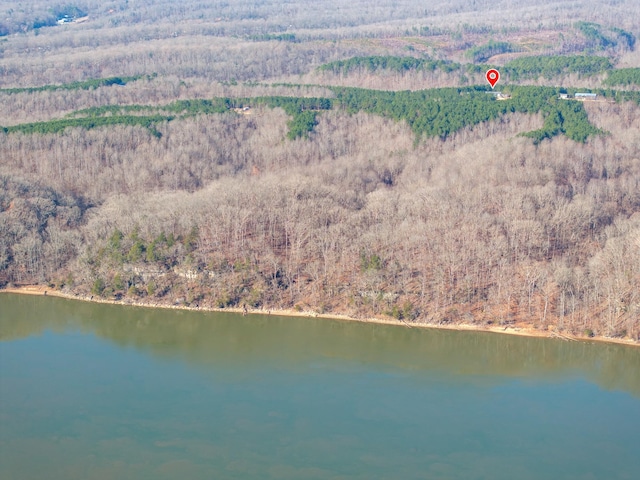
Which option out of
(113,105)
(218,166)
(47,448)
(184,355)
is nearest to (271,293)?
(184,355)

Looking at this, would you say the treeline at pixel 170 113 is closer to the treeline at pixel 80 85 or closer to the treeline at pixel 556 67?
the treeline at pixel 80 85

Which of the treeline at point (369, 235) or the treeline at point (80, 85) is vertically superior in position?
the treeline at point (80, 85)

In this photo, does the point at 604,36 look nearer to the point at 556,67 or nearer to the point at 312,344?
the point at 556,67

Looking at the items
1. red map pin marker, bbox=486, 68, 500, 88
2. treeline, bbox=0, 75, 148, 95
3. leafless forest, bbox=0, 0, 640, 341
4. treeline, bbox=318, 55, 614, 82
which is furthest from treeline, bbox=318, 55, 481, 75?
treeline, bbox=0, 75, 148, 95

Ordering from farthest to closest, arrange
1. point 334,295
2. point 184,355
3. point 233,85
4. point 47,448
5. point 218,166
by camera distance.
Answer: point 233,85
point 218,166
point 334,295
point 184,355
point 47,448

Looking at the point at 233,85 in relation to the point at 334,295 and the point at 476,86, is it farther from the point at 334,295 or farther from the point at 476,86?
the point at 334,295

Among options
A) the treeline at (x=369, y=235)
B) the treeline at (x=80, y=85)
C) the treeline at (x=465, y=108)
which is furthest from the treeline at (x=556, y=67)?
the treeline at (x=80, y=85)
